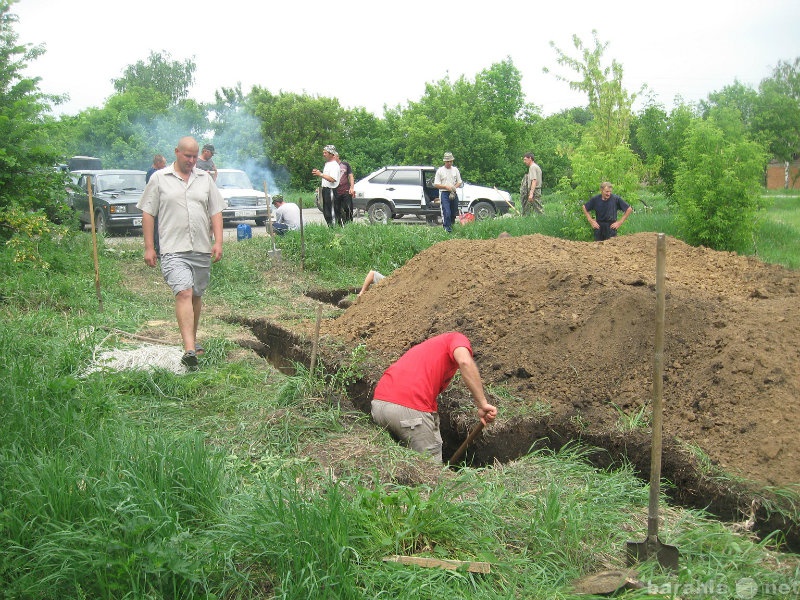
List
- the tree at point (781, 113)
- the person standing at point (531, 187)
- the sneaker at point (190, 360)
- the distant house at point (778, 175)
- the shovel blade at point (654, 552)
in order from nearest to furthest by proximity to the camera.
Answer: the shovel blade at point (654, 552) < the sneaker at point (190, 360) < the person standing at point (531, 187) < the tree at point (781, 113) < the distant house at point (778, 175)

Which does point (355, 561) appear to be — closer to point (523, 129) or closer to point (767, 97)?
point (523, 129)

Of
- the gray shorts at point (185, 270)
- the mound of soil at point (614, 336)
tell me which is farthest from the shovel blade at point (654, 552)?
the gray shorts at point (185, 270)

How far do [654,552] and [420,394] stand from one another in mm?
1958

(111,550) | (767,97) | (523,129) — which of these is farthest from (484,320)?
(767,97)

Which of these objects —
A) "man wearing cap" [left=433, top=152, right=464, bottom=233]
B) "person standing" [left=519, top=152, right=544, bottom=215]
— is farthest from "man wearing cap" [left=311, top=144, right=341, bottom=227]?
"person standing" [left=519, top=152, right=544, bottom=215]

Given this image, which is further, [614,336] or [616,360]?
[614,336]

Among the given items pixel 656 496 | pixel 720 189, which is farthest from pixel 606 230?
pixel 656 496

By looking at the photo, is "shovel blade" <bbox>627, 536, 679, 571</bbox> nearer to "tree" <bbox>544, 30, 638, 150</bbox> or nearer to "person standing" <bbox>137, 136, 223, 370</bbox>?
"person standing" <bbox>137, 136, 223, 370</bbox>

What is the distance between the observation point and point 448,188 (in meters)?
13.7

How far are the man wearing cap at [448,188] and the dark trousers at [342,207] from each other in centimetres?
165

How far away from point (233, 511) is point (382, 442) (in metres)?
1.52

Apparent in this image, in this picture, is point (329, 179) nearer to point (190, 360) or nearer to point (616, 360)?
point (190, 360)

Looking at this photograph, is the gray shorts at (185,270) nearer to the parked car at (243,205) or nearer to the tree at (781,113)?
the parked car at (243,205)

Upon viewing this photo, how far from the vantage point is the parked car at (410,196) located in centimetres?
1878
